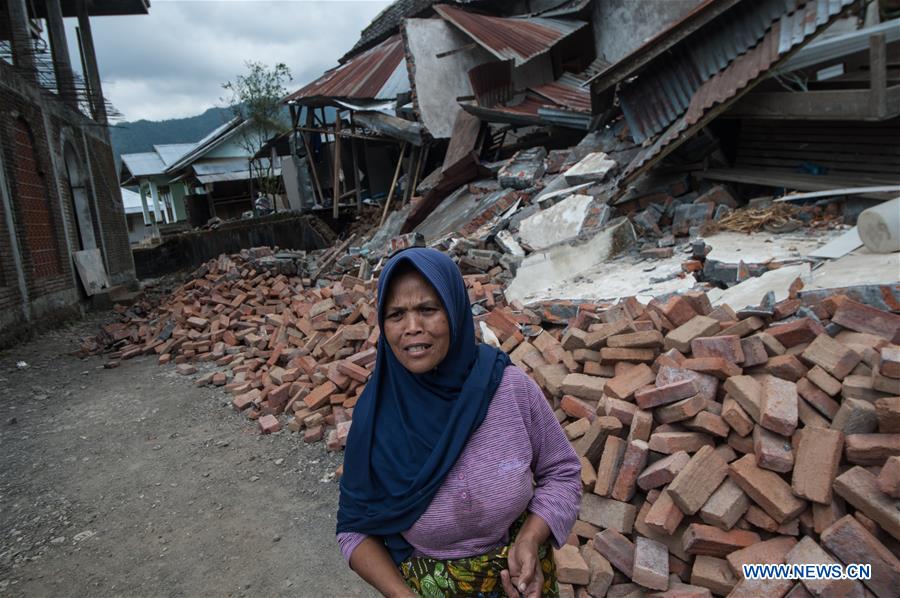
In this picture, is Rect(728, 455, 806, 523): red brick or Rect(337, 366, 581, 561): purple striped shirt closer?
Rect(337, 366, 581, 561): purple striped shirt

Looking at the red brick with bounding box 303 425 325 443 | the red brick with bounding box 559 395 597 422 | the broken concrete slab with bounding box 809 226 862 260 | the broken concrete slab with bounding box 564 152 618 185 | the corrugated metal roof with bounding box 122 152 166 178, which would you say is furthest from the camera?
the corrugated metal roof with bounding box 122 152 166 178

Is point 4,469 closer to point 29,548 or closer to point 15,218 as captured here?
point 29,548

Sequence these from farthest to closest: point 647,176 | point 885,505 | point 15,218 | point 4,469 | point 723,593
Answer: point 15,218
point 647,176
point 4,469
point 723,593
point 885,505

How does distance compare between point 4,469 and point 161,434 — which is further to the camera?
point 161,434

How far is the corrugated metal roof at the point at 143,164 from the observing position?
102 feet

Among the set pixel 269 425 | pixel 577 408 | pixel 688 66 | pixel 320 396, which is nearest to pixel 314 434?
pixel 320 396

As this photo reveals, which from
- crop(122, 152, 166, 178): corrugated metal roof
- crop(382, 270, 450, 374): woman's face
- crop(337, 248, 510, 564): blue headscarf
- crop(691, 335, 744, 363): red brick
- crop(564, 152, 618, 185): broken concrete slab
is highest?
crop(122, 152, 166, 178): corrugated metal roof

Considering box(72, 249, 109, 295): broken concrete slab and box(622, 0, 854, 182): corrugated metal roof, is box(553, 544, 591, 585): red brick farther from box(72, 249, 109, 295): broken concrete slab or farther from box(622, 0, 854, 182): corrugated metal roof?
box(72, 249, 109, 295): broken concrete slab

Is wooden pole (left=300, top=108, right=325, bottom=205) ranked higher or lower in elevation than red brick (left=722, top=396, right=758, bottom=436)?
higher

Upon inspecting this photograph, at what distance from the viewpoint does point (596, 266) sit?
19.5ft

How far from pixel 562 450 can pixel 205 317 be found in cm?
779

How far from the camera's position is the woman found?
145cm

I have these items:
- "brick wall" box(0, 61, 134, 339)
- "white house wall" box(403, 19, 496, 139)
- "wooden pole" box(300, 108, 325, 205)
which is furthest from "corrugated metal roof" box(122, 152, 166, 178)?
"white house wall" box(403, 19, 496, 139)

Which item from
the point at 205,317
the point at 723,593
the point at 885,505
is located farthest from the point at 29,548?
the point at 205,317
